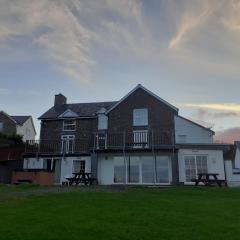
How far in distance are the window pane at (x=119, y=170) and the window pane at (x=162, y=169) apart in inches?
126

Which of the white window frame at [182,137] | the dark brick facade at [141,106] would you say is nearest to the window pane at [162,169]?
the dark brick facade at [141,106]

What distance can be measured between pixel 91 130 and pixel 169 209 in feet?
96.3

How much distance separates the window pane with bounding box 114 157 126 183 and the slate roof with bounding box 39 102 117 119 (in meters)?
8.90

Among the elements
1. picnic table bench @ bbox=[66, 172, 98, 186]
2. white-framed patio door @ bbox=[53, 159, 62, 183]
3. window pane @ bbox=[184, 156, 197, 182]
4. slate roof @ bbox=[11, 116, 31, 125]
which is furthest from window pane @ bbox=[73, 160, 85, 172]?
slate roof @ bbox=[11, 116, 31, 125]

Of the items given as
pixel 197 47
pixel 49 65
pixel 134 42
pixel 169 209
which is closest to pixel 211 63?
pixel 197 47

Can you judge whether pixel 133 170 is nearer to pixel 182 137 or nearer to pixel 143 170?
pixel 143 170

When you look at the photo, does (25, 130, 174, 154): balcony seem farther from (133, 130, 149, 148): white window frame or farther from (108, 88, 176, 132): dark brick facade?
(108, 88, 176, 132): dark brick facade

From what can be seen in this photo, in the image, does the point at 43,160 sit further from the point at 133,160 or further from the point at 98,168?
the point at 133,160

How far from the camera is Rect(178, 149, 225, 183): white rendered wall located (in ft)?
104

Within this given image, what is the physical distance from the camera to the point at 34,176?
29.9 meters

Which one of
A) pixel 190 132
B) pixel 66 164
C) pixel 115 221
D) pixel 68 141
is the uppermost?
pixel 190 132

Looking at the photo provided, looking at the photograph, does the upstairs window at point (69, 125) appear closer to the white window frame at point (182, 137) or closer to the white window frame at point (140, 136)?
the white window frame at point (140, 136)

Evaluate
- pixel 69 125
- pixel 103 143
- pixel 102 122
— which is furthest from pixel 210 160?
pixel 69 125

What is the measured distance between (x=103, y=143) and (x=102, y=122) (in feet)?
12.1
